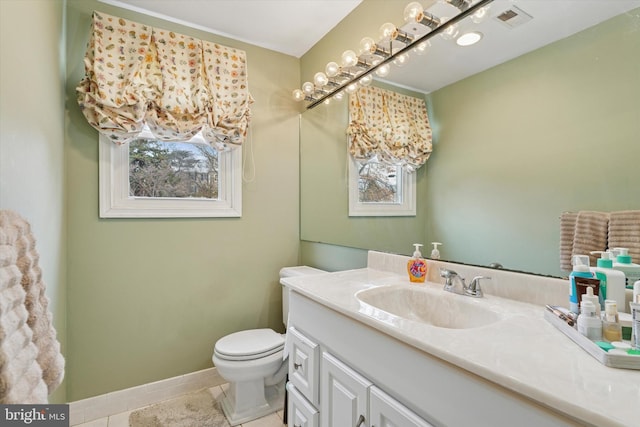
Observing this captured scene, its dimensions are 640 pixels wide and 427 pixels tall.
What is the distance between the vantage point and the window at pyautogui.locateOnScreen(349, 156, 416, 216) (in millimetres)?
1563

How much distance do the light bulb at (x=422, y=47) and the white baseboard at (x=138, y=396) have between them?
2344 mm

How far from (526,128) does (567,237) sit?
15.8 inches

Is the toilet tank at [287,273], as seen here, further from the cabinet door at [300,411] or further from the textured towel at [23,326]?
the textured towel at [23,326]

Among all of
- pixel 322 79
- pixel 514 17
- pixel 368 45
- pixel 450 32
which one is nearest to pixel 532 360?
pixel 514 17

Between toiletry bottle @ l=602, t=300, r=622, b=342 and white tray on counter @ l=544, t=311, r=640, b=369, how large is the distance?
5 cm

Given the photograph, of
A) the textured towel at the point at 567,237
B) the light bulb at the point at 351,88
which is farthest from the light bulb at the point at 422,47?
the textured towel at the point at 567,237

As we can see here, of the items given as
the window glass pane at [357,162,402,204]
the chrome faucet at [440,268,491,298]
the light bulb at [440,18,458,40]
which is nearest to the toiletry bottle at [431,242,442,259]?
the chrome faucet at [440,268,491,298]

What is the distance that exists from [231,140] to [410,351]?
1775mm

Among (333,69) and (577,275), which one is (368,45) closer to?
(333,69)

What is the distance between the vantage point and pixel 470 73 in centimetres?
128

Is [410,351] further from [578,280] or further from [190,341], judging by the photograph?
[190,341]

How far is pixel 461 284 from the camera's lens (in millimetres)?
1192

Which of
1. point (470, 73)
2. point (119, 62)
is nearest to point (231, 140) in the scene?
point (119, 62)

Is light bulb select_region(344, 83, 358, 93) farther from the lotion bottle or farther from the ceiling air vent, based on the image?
the lotion bottle
